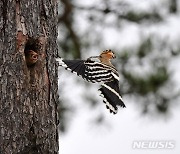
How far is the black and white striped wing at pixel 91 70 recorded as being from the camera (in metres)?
2.08

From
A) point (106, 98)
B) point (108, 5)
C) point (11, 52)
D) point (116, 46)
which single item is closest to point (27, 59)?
point (11, 52)

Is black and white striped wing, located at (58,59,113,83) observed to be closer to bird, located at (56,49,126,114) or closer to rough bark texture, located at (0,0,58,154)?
bird, located at (56,49,126,114)

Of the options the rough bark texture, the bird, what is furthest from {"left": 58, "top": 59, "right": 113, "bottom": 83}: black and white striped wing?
the rough bark texture

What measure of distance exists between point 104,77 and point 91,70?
49 millimetres

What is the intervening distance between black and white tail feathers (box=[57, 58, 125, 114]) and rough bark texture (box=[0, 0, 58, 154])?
0.22 m

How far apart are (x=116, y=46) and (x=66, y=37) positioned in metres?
0.32

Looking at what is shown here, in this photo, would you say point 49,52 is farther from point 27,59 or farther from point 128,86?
point 128,86

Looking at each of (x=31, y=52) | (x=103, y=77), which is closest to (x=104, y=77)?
(x=103, y=77)

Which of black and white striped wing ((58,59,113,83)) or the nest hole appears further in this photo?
black and white striped wing ((58,59,113,83))

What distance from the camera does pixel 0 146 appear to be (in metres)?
1.77

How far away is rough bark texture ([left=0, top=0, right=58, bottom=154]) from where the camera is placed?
178 centimetres

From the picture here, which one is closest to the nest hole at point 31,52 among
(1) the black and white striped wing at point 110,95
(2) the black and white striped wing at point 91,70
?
(2) the black and white striped wing at point 91,70

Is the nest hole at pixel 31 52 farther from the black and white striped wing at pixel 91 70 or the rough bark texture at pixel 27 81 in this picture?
the black and white striped wing at pixel 91 70

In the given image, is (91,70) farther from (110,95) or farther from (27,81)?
(27,81)
